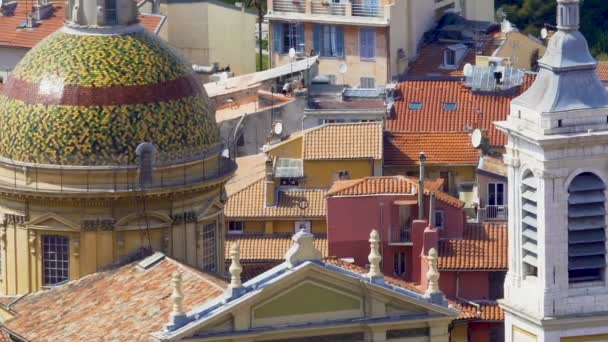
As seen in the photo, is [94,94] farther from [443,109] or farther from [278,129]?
[443,109]

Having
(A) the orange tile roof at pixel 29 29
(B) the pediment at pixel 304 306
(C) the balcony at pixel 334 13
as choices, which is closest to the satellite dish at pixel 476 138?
(C) the balcony at pixel 334 13

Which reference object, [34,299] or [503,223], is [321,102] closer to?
[503,223]

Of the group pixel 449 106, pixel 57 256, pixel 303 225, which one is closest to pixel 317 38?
pixel 449 106

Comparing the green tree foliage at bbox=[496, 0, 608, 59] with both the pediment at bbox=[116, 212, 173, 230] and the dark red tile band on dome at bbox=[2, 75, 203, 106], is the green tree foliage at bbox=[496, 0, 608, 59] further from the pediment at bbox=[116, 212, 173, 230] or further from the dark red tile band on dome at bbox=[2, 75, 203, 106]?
the pediment at bbox=[116, 212, 173, 230]

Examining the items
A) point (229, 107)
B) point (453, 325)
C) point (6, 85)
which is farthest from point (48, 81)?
point (229, 107)

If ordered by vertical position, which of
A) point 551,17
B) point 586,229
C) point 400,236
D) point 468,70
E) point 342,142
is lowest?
point 400,236

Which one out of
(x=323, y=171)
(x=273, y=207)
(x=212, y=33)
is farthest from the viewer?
(x=212, y=33)

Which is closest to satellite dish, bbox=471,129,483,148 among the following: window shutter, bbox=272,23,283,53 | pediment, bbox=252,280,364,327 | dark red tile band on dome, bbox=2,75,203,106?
window shutter, bbox=272,23,283,53
